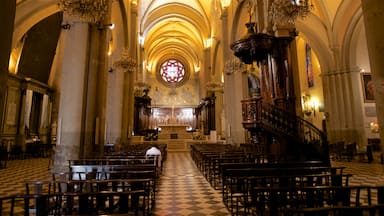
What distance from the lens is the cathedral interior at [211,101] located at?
409 centimetres

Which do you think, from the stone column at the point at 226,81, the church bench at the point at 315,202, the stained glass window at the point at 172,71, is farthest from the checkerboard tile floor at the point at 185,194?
the stained glass window at the point at 172,71

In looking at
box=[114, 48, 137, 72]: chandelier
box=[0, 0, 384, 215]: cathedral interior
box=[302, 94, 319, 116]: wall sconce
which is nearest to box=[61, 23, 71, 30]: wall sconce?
box=[0, 0, 384, 215]: cathedral interior

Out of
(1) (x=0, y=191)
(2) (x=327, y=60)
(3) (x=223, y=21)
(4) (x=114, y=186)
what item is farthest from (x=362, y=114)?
(1) (x=0, y=191)

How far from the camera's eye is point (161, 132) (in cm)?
2442

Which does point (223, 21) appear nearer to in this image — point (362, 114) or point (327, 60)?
point (327, 60)

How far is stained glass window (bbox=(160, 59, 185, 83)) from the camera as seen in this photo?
3583 centimetres

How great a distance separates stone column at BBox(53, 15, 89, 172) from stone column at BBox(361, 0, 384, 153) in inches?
295

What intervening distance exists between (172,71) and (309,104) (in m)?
21.6

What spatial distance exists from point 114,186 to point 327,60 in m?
17.0

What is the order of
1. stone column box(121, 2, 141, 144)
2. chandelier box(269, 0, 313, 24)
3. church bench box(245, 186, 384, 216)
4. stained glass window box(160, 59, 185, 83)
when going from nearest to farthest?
church bench box(245, 186, 384, 216), chandelier box(269, 0, 313, 24), stone column box(121, 2, 141, 144), stained glass window box(160, 59, 185, 83)

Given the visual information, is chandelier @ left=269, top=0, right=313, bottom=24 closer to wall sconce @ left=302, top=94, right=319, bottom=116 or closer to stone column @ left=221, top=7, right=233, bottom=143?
stone column @ left=221, top=7, right=233, bottom=143

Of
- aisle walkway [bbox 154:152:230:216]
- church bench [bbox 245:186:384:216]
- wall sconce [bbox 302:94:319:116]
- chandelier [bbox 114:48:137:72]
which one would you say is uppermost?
chandelier [bbox 114:48:137:72]

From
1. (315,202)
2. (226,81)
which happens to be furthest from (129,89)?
(315,202)

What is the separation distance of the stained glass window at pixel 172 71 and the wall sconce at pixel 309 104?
19.6 m
